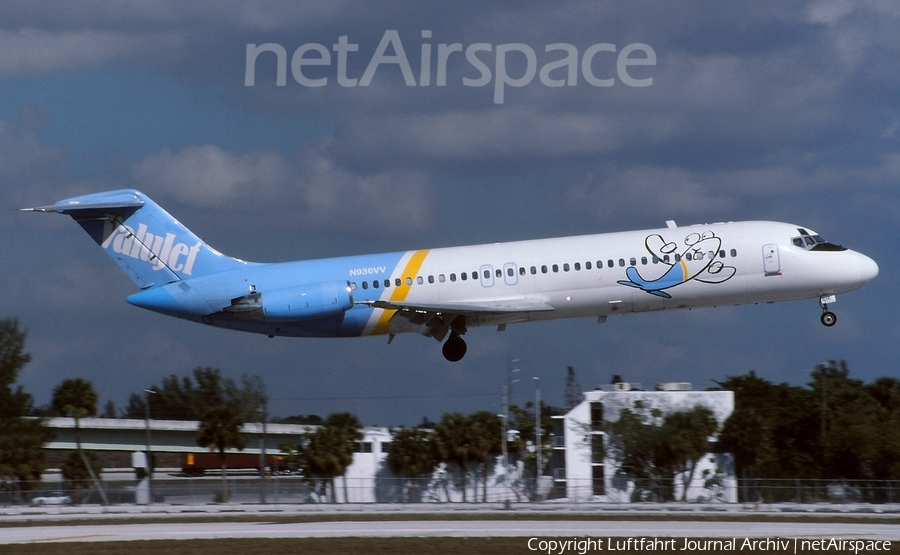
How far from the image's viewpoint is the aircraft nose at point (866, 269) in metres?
37.9

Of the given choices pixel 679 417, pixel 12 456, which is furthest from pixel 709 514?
pixel 12 456

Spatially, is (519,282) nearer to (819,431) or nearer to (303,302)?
(303,302)

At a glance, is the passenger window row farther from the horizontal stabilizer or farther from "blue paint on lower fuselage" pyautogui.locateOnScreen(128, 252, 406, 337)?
the horizontal stabilizer

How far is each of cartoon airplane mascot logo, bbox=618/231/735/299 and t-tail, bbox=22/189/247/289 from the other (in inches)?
538

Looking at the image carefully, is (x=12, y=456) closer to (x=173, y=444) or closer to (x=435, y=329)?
(x=173, y=444)

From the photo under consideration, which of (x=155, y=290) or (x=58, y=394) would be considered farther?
(x=58, y=394)

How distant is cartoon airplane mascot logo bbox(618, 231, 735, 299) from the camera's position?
36.5 metres

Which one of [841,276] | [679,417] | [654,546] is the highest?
[841,276]

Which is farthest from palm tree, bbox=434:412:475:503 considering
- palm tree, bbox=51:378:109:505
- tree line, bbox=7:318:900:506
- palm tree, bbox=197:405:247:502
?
palm tree, bbox=51:378:109:505

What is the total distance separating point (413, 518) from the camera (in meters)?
42.7

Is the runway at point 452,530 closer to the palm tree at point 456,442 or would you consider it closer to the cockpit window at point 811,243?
the cockpit window at point 811,243

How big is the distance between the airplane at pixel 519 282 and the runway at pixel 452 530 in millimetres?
6142

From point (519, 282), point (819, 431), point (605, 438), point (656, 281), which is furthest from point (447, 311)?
point (819, 431)

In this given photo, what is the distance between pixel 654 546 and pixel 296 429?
2056 inches
